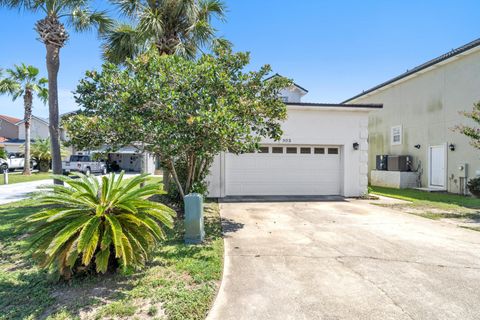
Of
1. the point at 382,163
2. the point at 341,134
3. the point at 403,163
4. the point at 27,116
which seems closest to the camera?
the point at 341,134

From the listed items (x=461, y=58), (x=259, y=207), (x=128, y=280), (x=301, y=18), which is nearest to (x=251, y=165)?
(x=259, y=207)

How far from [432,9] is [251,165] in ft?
30.3

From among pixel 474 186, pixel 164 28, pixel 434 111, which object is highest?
pixel 164 28

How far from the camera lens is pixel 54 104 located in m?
8.57

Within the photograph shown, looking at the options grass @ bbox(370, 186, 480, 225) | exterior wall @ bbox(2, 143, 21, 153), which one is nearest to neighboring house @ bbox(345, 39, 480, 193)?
grass @ bbox(370, 186, 480, 225)

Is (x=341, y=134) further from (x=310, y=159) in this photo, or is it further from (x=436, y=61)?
(x=436, y=61)

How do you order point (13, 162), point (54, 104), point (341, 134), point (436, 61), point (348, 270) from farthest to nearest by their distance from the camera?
1. point (13, 162)
2. point (436, 61)
3. point (341, 134)
4. point (54, 104)
5. point (348, 270)

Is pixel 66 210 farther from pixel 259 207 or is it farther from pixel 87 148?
pixel 259 207

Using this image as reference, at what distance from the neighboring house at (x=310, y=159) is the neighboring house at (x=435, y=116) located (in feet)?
15.4

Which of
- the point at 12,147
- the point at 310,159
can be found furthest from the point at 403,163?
the point at 12,147

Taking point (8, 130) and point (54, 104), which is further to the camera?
point (8, 130)

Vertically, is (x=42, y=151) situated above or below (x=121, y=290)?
above

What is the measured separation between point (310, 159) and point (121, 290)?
10.5 m

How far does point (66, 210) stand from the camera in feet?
13.5
